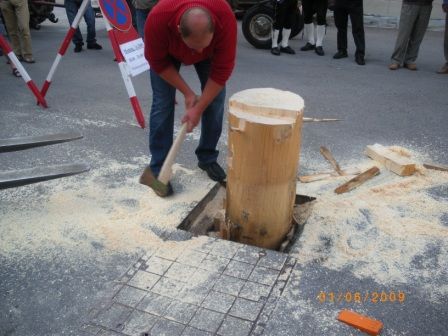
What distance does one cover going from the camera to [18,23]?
20.8ft

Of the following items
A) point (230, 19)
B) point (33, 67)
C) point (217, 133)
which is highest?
point (230, 19)

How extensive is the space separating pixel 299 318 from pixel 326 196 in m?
1.21

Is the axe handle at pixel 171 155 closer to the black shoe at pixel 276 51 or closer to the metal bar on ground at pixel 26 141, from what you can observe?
the metal bar on ground at pixel 26 141

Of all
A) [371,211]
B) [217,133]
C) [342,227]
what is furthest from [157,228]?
[371,211]

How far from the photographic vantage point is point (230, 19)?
2443 millimetres

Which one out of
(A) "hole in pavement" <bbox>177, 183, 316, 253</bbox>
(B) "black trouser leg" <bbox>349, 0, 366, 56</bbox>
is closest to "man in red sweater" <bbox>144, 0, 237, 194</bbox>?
(A) "hole in pavement" <bbox>177, 183, 316, 253</bbox>

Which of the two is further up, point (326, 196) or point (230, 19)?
point (230, 19)

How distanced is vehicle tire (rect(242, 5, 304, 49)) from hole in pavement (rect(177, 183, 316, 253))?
5210mm

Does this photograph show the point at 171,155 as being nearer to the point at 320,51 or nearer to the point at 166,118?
the point at 166,118

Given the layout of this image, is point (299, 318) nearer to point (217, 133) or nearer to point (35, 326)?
point (35, 326)

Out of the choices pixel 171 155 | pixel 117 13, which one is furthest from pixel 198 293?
pixel 117 13

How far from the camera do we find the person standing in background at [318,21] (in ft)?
23.9

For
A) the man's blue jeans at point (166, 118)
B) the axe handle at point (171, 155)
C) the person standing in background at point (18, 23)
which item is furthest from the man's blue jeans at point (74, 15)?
the axe handle at point (171, 155)

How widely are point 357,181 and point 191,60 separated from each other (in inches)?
59.4
